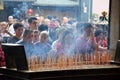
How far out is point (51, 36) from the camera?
5008mm

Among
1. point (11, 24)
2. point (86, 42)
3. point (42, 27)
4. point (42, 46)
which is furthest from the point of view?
point (42, 27)

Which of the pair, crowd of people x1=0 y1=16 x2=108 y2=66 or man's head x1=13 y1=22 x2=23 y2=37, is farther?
man's head x1=13 y1=22 x2=23 y2=37

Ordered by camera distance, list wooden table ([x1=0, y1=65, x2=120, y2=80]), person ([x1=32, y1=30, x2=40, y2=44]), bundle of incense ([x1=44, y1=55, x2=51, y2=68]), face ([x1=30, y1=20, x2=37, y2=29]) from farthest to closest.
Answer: face ([x1=30, y1=20, x2=37, y2=29])
person ([x1=32, y1=30, x2=40, y2=44])
bundle of incense ([x1=44, y1=55, x2=51, y2=68])
wooden table ([x1=0, y1=65, x2=120, y2=80])

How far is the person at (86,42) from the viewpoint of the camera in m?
4.64

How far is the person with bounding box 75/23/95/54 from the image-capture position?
4637 mm

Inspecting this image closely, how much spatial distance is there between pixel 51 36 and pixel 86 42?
2.13ft

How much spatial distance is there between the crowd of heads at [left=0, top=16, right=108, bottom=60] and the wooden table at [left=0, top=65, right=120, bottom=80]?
0.48 meters

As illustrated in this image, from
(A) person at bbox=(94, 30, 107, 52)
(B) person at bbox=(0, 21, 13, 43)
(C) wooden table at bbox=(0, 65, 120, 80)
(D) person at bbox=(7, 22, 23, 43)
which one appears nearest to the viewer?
(C) wooden table at bbox=(0, 65, 120, 80)

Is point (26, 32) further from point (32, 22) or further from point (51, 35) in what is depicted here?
point (51, 35)

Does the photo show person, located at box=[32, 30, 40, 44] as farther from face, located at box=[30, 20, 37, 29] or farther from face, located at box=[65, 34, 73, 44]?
face, located at box=[65, 34, 73, 44]

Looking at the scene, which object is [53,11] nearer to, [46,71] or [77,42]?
[77,42]

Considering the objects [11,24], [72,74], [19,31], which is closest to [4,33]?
[11,24]

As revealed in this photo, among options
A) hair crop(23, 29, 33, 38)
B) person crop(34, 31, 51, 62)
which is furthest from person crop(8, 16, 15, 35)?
person crop(34, 31, 51, 62)

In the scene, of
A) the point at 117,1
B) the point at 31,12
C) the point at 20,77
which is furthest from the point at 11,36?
the point at 117,1
